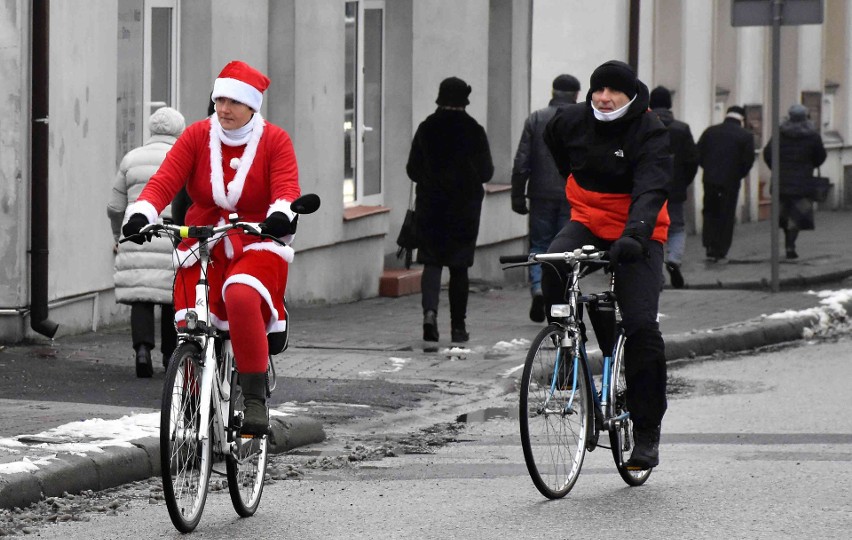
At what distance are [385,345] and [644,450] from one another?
5.54 metres

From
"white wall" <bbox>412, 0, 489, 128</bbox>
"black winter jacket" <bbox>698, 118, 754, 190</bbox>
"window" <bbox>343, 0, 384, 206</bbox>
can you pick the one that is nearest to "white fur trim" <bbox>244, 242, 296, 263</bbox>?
"window" <bbox>343, 0, 384, 206</bbox>

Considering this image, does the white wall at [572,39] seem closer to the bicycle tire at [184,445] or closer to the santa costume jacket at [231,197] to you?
the santa costume jacket at [231,197]

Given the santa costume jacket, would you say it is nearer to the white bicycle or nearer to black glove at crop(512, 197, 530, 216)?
the white bicycle

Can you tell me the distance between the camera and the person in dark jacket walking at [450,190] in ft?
43.7

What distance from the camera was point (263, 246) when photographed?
7.05 meters

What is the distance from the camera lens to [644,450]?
7703 millimetres

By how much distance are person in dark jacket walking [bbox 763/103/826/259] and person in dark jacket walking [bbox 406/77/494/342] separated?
9916mm

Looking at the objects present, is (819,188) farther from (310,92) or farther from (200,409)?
(200,409)

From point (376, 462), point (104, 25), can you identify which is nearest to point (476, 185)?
point (104, 25)

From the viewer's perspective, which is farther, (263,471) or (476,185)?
(476,185)

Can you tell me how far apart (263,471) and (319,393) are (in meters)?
3.29

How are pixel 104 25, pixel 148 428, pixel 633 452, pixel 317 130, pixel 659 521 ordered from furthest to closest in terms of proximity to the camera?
pixel 317 130 → pixel 104 25 → pixel 148 428 → pixel 633 452 → pixel 659 521

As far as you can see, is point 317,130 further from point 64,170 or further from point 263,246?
point 263,246

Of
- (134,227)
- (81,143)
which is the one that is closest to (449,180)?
(81,143)
